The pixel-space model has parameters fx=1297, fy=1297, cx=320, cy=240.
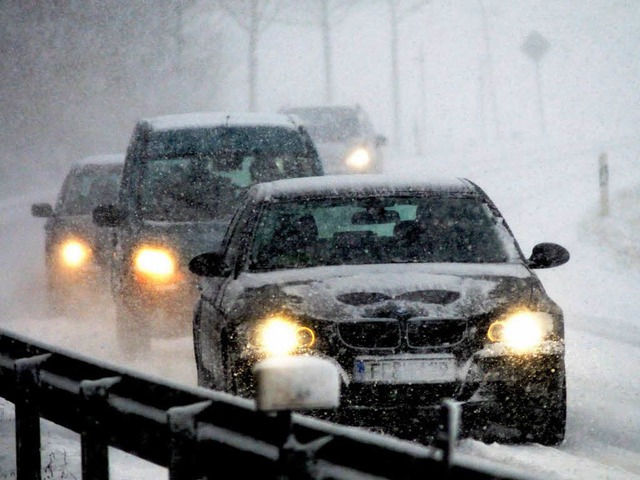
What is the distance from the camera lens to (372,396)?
5754 mm

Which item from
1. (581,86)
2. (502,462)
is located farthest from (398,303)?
(581,86)

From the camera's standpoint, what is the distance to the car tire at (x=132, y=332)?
9.89 metres

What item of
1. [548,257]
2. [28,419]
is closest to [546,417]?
[548,257]

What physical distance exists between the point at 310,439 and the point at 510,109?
115 metres

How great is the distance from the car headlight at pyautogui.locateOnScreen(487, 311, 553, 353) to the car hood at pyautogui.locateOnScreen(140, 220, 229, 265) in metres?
4.02

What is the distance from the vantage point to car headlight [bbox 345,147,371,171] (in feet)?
86.0

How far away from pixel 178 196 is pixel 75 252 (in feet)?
9.62

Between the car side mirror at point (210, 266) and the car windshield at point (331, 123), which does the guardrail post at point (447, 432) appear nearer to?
the car side mirror at point (210, 266)

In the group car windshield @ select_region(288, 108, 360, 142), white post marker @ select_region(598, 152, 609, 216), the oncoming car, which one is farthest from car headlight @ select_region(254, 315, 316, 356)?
car windshield @ select_region(288, 108, 360, 142)

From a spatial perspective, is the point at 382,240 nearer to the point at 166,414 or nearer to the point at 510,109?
the point at 166,414

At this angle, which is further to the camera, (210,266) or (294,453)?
(210,266)

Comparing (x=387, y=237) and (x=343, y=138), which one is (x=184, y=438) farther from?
(x=343, y=138)

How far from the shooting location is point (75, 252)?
1298 centimetres

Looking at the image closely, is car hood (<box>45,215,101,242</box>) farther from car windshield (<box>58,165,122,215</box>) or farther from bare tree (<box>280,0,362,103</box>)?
bare tree (<box>280,0,362,103</box>)
